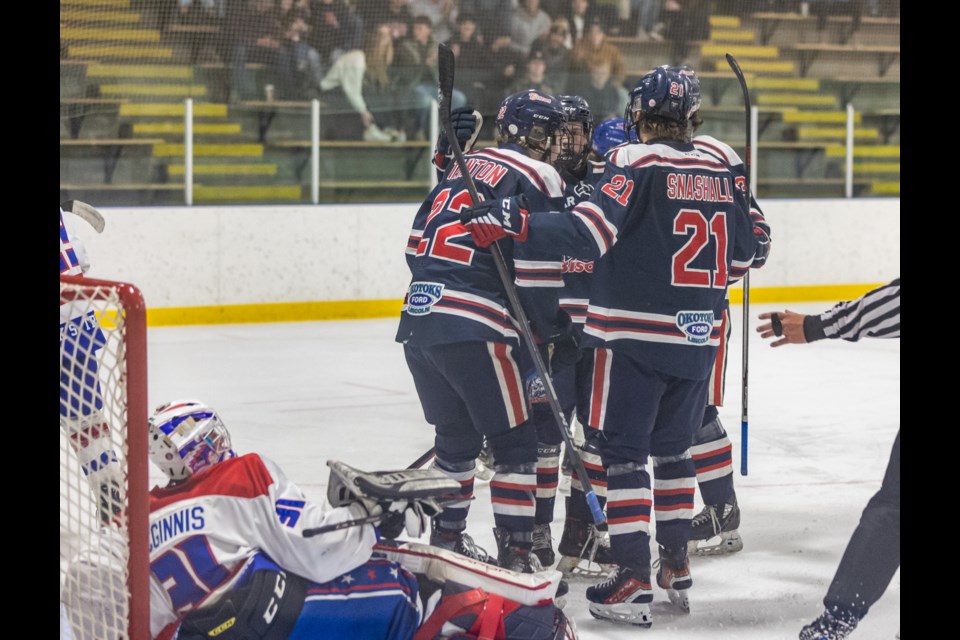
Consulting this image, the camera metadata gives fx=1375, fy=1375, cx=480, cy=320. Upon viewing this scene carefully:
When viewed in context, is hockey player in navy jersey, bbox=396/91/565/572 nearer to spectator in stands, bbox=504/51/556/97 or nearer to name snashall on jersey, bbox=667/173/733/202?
name snashall on jersey, bbox=667/173/733/202

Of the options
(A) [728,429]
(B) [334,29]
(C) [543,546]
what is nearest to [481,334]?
(C) [543,546]

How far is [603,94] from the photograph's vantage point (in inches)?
377

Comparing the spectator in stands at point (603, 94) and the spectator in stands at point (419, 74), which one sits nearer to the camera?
the spectator in stands at point (419, 74)

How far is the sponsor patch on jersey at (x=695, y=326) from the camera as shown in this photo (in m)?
3.00

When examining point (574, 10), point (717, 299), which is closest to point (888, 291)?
point (717, 299)

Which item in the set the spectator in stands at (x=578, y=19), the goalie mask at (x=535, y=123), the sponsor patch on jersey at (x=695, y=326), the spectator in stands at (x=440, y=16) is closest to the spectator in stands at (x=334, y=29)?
the spectator in stands at (x=440, y=16)

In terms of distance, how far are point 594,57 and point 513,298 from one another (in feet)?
23.6

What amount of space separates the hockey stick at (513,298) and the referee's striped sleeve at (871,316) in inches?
29.2

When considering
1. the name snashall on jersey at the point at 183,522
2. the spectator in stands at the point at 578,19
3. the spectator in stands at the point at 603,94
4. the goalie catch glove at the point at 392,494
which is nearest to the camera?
the name snashall on jersey at the point at 183,522

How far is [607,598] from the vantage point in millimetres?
2975

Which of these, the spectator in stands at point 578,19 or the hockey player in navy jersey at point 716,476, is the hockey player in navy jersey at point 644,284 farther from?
the spectator in stands at point 578,19

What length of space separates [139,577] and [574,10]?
886cm

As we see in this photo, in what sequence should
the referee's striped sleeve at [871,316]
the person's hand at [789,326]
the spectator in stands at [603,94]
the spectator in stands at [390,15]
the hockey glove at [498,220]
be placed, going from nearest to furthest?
the referee's striped sleeve at [871,316] < the person's hand at [789,326] < the hockey glove at [498,220] < the spectator in stands at [390,15] < the spectator in stands at [603,94]

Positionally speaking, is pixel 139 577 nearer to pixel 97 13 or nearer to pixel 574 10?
pixel 97 13
